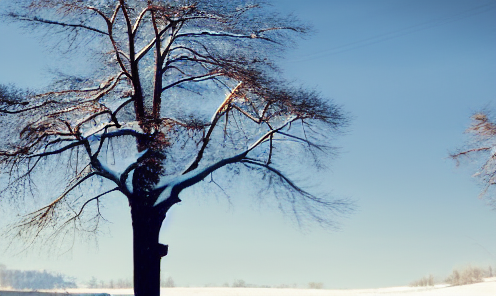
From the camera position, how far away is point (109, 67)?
10977 mm

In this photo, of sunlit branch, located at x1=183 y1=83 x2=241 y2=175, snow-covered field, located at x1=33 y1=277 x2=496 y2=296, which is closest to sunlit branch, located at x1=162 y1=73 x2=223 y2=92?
sunlit branch, located at x1=183 y1=83 x2=241 y2=175

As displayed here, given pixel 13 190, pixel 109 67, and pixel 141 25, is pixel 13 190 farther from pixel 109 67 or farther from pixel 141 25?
pixel 141 25

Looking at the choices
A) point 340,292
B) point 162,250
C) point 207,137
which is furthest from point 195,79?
point 340,292

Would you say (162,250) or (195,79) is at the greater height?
(195,79)

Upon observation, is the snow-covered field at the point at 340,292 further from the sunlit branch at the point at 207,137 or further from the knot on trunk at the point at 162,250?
the sunlit branch at the point at 207,137

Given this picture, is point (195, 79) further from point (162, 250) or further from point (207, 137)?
point (162, 250)

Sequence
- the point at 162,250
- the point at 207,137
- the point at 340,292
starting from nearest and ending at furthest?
the point at 162,250 < the point at 207,137 < the point at 340,292

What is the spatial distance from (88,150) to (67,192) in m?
1.46

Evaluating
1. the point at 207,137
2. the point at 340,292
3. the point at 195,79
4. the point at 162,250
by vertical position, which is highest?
the point at 195,79

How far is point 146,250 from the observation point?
31.6ft

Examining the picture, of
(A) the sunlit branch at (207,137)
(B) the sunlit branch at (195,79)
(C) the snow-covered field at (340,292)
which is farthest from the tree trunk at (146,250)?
(C) the snow-covered field at (340,292)

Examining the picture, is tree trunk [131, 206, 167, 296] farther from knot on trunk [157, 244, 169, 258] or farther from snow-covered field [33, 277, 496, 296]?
snow-covered field [33, 277, 496, 296]

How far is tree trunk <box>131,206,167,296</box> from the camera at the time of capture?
9492mm

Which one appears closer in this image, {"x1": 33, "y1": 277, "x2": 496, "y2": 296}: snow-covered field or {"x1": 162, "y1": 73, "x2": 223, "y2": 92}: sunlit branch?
{"x1": 162, "y1": 73, "x2": 223, "y2": 92}: sunlit branch
